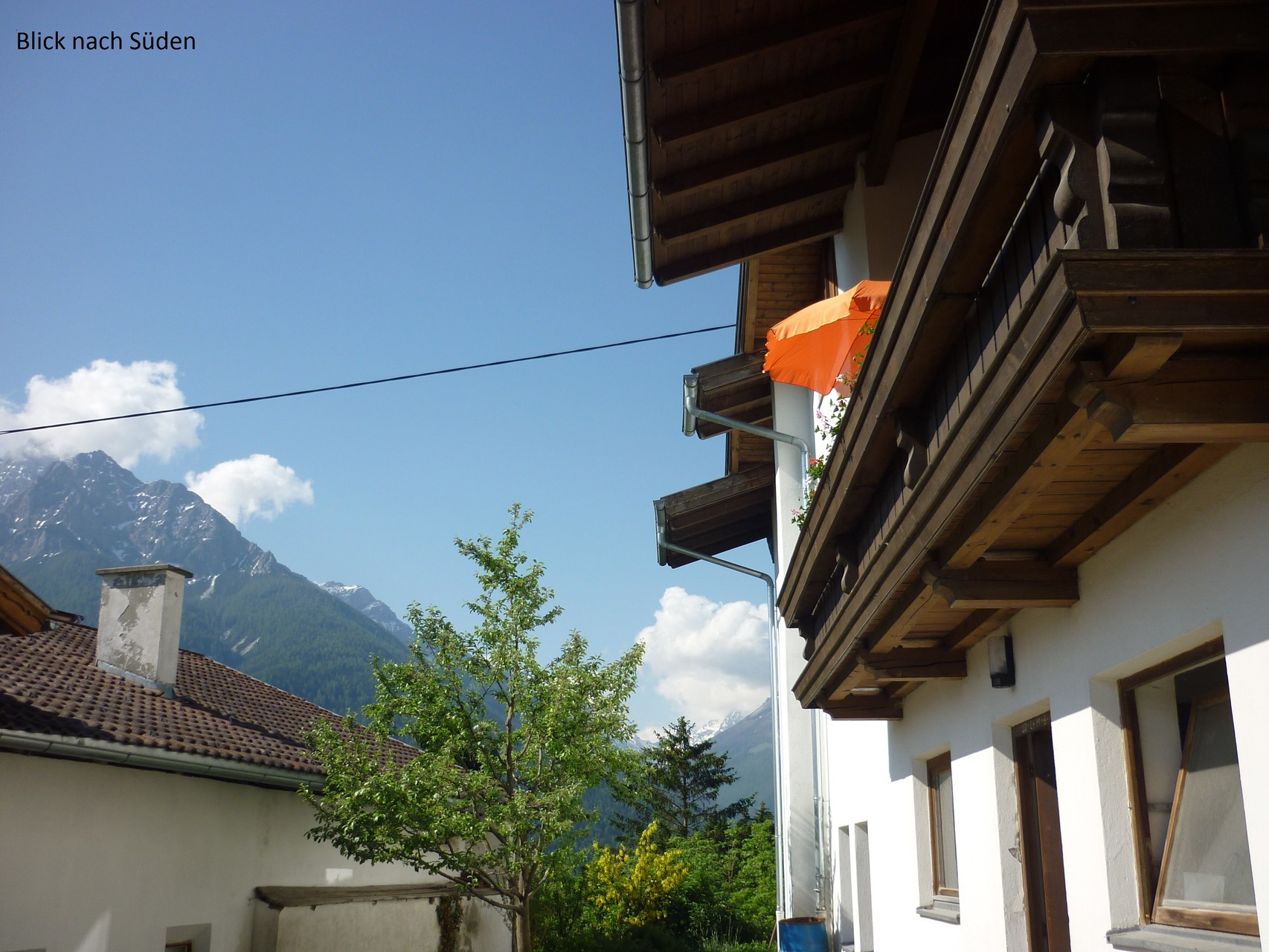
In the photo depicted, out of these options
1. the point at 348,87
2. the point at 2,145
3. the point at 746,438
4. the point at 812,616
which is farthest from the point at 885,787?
the point at 2,145

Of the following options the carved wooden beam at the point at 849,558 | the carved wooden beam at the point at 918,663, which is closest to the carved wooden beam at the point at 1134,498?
the carved wooden beam at the point at 849,558

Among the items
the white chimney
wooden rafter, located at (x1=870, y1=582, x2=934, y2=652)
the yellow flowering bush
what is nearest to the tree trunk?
the yellow flowering bush

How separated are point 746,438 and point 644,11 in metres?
9.70

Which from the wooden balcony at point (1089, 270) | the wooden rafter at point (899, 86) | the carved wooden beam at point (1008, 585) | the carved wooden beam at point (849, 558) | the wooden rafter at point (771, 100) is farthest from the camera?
the wooden rafter at point (771, 100)

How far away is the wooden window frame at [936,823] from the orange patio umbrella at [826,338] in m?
2.46

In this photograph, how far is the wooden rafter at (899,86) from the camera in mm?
7461

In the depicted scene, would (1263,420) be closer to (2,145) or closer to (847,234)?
(847,234)

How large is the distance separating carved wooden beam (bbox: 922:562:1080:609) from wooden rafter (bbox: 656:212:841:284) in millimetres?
5756

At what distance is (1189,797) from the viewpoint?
3.61 meters

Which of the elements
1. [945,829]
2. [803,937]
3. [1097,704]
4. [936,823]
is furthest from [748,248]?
[1097,704]

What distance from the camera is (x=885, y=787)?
814 centimetres

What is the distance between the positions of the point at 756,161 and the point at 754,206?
756mm

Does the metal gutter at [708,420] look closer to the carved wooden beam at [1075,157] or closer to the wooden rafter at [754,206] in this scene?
the wooden rafter at [754,206]

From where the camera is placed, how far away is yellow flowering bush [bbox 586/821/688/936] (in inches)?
752
